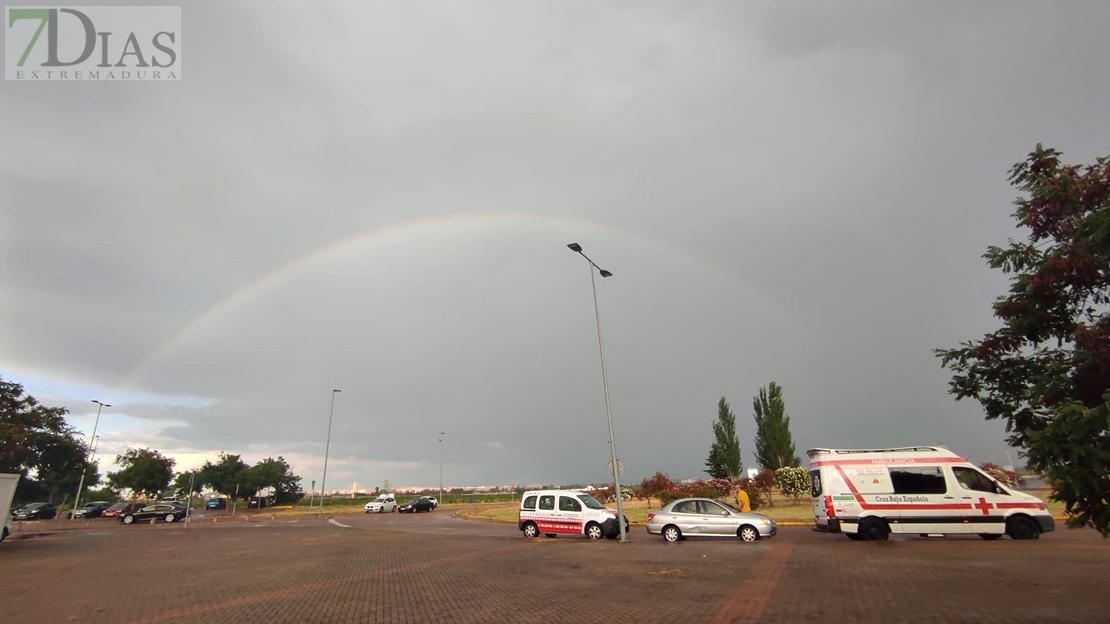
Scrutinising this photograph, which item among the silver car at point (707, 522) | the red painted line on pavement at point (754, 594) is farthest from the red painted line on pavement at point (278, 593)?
the red painted line on pavement at point (754, 594)

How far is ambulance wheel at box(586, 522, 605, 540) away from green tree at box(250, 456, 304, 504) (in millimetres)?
73102

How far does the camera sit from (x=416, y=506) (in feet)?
185

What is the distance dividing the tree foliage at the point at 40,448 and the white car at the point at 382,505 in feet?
85.0

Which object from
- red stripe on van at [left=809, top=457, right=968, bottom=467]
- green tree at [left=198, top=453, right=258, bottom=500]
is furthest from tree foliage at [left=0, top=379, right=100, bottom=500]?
red stripe on van at [left=809, top=457, right=968, bottom=467]

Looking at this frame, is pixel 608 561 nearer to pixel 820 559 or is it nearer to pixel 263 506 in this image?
pixel 820 559

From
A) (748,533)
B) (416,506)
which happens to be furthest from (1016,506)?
(416,506)

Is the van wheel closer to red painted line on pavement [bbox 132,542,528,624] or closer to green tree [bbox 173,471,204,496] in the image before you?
red painted line on pavement [bbox 132,542,528,624]

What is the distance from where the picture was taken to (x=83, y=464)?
64.8 meters

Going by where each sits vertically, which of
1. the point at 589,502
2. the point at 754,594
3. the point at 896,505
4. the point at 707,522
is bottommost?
the point at 754,594

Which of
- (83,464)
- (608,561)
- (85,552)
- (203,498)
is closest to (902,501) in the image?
(608,561)

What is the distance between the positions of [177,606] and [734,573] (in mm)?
10941

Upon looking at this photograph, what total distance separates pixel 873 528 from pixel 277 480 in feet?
269

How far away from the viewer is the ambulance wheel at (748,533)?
18.5 metres

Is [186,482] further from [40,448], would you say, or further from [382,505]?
[382,505]
